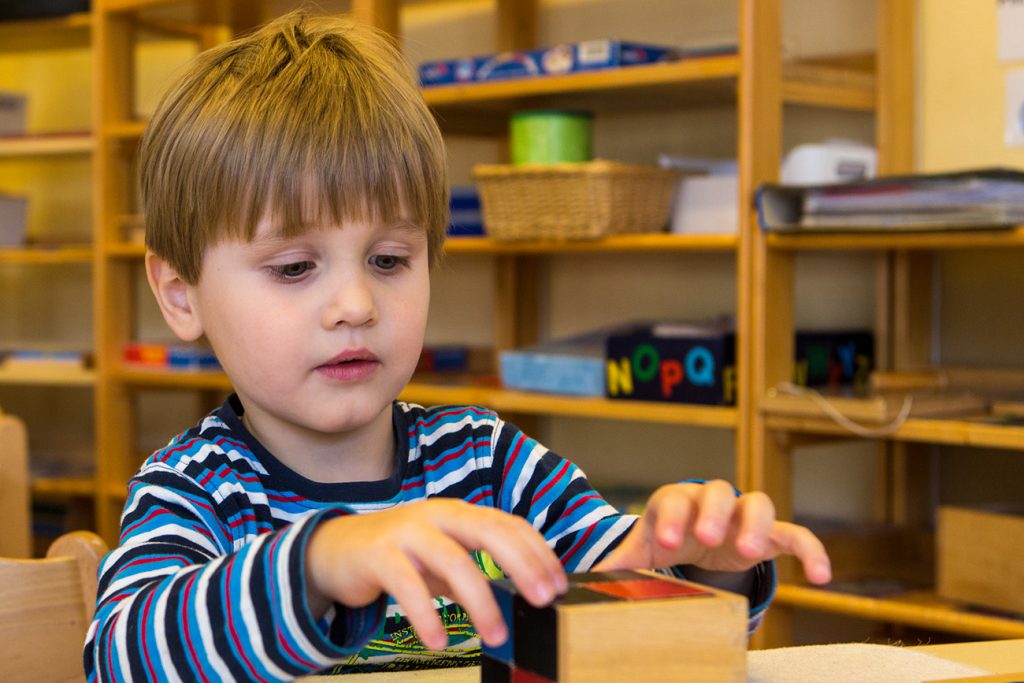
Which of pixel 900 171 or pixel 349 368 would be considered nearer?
pixel 349 368

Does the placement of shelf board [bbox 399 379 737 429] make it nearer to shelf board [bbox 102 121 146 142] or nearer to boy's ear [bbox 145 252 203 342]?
shelf board [bbox 102 121 146 142]

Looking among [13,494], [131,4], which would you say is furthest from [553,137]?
[131,4]

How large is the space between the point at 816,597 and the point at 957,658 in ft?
4.41

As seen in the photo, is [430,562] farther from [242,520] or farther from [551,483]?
[551,483]

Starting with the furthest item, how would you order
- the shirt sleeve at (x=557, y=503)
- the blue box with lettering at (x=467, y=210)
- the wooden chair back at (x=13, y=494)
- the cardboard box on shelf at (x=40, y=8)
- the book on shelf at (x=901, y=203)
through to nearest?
the cardboard box on shelf at (x=40, y=8) → the blue box with lettering at (x=467, y=210) → the book on shelf at (x=901, y=203) → the wooden chair back at (x=13, y=494) → the shirt sleeve at (x=557, y=503)

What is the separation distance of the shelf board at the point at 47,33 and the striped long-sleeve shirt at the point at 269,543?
8.33 ft

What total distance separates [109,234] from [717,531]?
108 inches

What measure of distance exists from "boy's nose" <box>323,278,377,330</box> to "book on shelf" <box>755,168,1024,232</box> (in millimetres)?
1171

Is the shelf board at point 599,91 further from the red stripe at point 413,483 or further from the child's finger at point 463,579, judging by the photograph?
the child's finger at point 463,579

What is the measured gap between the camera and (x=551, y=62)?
2.32 metres

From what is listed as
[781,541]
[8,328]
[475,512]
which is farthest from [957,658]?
[8,328]

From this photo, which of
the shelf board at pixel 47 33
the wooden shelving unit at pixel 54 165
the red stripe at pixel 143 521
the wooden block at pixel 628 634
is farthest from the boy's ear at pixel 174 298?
the shelf board at pixel 47 33

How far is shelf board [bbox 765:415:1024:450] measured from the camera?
1806 mm

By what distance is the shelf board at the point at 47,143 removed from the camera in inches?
125
